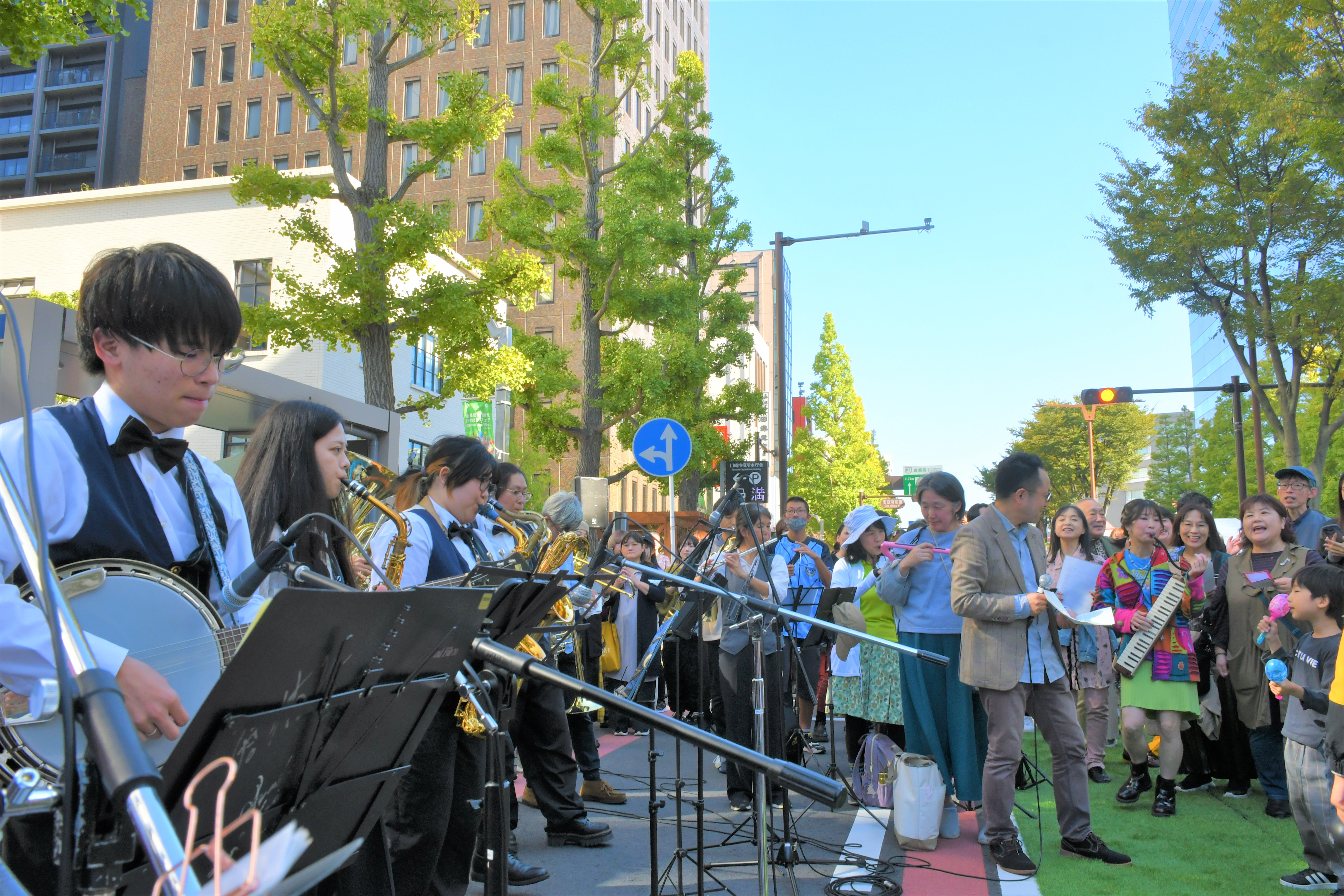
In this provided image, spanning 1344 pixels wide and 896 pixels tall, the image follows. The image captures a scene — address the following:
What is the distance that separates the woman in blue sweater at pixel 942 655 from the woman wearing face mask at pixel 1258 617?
6.32 ft

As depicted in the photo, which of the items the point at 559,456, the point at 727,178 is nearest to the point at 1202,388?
the point at 727,178

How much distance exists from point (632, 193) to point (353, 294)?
748cm

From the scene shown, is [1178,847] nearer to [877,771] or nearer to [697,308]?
[877,771]

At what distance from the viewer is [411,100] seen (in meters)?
44.5

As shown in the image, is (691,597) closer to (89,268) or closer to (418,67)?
(89,268)

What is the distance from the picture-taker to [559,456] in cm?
2039

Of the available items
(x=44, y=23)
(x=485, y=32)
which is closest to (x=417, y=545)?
(x=44, y=23)

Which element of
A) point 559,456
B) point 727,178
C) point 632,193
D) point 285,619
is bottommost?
point 285,619

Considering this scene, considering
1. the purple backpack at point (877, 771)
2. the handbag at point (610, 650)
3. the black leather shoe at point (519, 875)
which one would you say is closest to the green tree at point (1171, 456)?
the handbag at point (610, 650)

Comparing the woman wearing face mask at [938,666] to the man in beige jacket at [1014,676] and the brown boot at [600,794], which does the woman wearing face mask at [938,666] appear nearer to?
the man in beige jacket at [1014,676]

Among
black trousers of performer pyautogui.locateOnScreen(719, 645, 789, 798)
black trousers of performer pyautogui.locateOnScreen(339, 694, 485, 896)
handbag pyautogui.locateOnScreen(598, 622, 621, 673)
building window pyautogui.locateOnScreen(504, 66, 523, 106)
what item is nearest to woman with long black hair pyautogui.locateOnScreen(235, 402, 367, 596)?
black trousers of performer pyautogui.locateOnScreen(339, 694, 485, 896)

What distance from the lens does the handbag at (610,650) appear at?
10.3 m

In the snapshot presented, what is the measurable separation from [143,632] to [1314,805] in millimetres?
5350

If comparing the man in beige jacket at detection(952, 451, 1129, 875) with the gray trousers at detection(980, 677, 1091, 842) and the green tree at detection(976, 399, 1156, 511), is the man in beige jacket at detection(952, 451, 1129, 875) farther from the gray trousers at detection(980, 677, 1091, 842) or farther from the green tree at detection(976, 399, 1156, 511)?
the green tree at detection(976, 399, 1156, 511)
